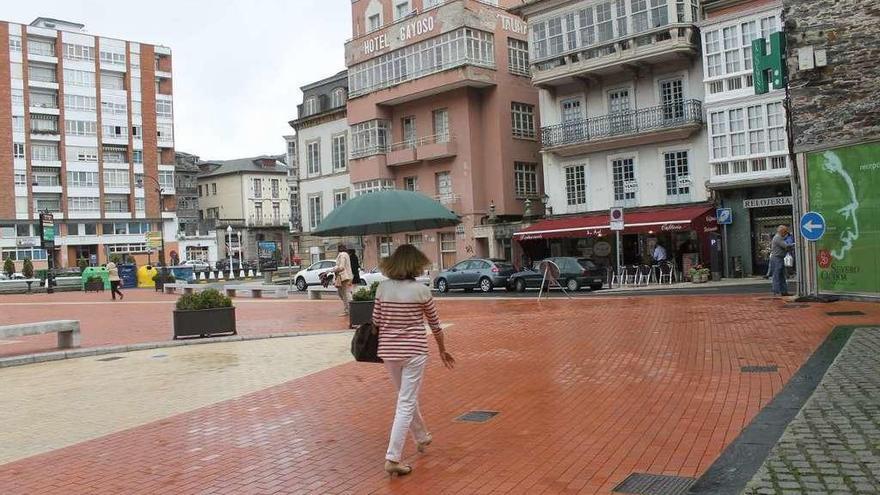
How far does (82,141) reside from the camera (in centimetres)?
7138

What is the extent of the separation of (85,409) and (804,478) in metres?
7.18

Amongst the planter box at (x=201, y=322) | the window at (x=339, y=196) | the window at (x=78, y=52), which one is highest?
the window at (x=78, y=52)

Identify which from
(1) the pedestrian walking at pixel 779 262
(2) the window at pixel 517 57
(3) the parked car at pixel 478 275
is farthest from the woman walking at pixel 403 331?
(2) the window at pixel 517 57

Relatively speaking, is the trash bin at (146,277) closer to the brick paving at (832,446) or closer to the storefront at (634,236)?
the storefront at (634,236)

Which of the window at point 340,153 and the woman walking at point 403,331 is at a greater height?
the window at point 340,153

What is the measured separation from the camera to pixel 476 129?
38375 millimetres

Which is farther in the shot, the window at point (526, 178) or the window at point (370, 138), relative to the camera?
the window at point (370, 138)

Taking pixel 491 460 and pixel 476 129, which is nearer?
pixel 491 460

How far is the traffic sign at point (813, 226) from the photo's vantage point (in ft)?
47.4

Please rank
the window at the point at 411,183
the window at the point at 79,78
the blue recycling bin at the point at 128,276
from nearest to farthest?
the window at the point at 411,183
the blue recycling bin at the point at 128,276
the window at the point at 79,78

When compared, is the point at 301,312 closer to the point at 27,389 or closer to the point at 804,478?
the point at 27,389

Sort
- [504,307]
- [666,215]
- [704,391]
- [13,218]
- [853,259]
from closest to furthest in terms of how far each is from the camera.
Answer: [704,391] → [853,259] → [504,307] → [666,215] → [13,218]

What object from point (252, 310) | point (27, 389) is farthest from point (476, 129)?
point (27, 389)

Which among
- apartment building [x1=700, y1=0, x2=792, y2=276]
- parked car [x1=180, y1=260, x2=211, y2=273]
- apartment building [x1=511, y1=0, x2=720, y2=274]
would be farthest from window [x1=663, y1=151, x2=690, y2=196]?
parked car [x1=180, y1=260, x2=211, y2=273]
